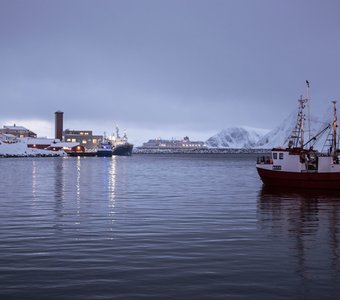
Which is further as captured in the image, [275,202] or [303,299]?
[275,202]

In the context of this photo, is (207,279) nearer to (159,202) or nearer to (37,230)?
(37,230)

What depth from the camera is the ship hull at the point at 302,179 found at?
56.3 metres

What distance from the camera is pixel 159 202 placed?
142 feet

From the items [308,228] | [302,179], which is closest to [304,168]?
[302,179]

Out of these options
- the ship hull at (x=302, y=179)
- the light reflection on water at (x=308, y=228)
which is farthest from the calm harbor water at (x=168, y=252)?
the ship hull at (x=302, y=179)

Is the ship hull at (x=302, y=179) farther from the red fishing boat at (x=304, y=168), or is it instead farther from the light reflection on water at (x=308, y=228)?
the light reflection on water at (x=308, y=228)

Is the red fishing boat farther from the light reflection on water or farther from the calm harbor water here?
the calm harbor water

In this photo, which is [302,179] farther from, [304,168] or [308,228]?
[308,228]

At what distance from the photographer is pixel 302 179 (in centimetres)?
5847

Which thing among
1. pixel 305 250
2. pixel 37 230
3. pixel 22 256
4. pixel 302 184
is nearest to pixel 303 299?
pixel 305 250

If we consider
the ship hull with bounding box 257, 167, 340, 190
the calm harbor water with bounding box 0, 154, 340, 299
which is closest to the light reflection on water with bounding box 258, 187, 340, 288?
the calm harbor water with bounding box 0, 154, 340, 299

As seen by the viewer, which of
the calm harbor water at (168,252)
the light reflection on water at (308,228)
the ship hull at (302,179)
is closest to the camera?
the calm harbor water at (168,252)

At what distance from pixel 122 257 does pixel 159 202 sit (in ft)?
77.0

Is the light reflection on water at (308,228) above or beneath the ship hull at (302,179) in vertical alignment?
beneath
